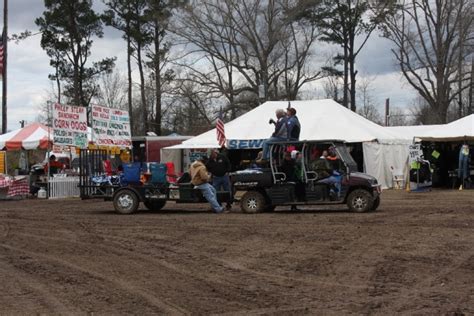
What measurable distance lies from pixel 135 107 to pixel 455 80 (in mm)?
27146

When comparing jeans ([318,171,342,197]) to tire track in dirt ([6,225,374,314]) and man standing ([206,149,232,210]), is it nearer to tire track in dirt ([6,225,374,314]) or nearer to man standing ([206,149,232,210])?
man standing ([206,149,232,210])

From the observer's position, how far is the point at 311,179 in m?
15.6

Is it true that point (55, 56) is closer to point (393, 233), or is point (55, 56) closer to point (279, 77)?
point (279, 77)

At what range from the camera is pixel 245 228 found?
12.9m

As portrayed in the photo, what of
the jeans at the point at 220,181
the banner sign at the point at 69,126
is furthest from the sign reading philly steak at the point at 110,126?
the jeans at the point at 220,181

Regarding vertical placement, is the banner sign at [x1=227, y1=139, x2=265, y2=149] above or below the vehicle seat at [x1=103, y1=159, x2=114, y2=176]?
above

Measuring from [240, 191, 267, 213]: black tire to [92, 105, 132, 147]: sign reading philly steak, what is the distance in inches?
314

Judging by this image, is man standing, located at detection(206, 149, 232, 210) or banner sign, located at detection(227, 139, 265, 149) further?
banner sign, located at detection(227, 139, 265, 149)

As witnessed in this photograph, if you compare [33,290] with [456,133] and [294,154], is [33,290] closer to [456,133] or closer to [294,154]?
[294,154]

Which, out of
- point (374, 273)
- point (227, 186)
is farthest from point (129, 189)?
point (374, 273)

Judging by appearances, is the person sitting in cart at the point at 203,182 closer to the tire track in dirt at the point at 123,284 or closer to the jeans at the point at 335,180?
the jeans at the point at 335,180

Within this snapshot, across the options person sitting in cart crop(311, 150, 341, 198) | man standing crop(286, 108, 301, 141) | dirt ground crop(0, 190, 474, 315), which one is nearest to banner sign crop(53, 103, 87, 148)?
dirt ground crop(0, 190, 474, 315)

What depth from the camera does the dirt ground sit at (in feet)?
21.6

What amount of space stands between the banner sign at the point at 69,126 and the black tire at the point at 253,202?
8.81m
